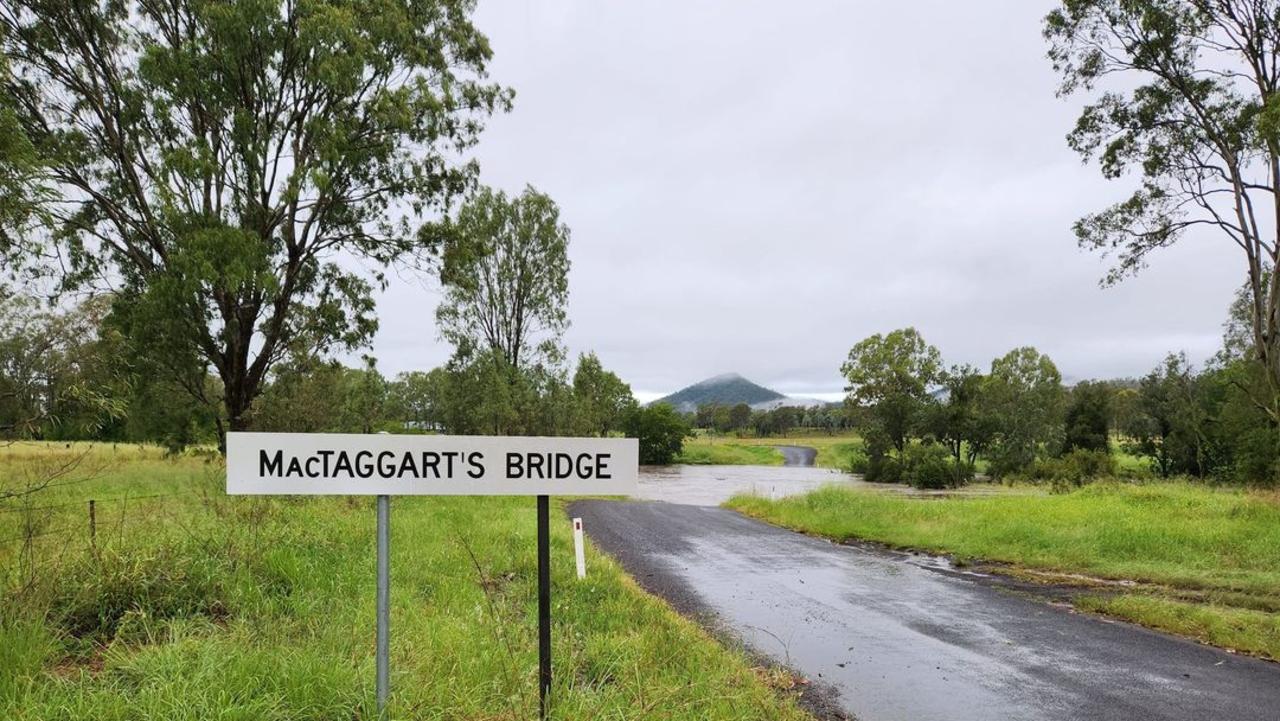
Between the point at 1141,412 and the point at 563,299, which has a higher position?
the point at 563,299

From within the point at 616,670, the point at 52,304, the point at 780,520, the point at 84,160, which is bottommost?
the point at 780,520

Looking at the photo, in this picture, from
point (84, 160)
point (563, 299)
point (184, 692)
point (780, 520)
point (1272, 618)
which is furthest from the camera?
point (563, 299)

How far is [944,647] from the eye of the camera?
681cm

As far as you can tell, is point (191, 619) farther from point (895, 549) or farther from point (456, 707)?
point (895, 549)

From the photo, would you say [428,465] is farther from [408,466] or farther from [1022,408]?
[1022,408]

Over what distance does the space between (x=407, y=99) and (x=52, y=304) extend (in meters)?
9.90

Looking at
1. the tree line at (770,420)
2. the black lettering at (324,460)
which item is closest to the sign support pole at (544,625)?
the black lettering at (324,460)

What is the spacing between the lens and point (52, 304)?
55.4 feet

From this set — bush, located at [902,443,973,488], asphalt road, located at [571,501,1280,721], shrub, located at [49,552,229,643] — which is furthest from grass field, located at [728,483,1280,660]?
bush, located at [902,443,973,488]

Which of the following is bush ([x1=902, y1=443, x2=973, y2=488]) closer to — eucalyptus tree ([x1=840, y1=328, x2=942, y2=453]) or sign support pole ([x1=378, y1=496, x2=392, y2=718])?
eucalyptus tree ([x1=840, y1=328, x2=942, y2=453])

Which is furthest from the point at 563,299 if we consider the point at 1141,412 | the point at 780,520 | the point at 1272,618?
the point at 1141,412

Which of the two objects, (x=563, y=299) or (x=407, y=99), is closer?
(x=407, y=99)

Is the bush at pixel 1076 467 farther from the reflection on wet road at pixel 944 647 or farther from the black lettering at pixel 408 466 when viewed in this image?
the black lettering at pixel 408 466

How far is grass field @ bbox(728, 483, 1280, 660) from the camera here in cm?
807
